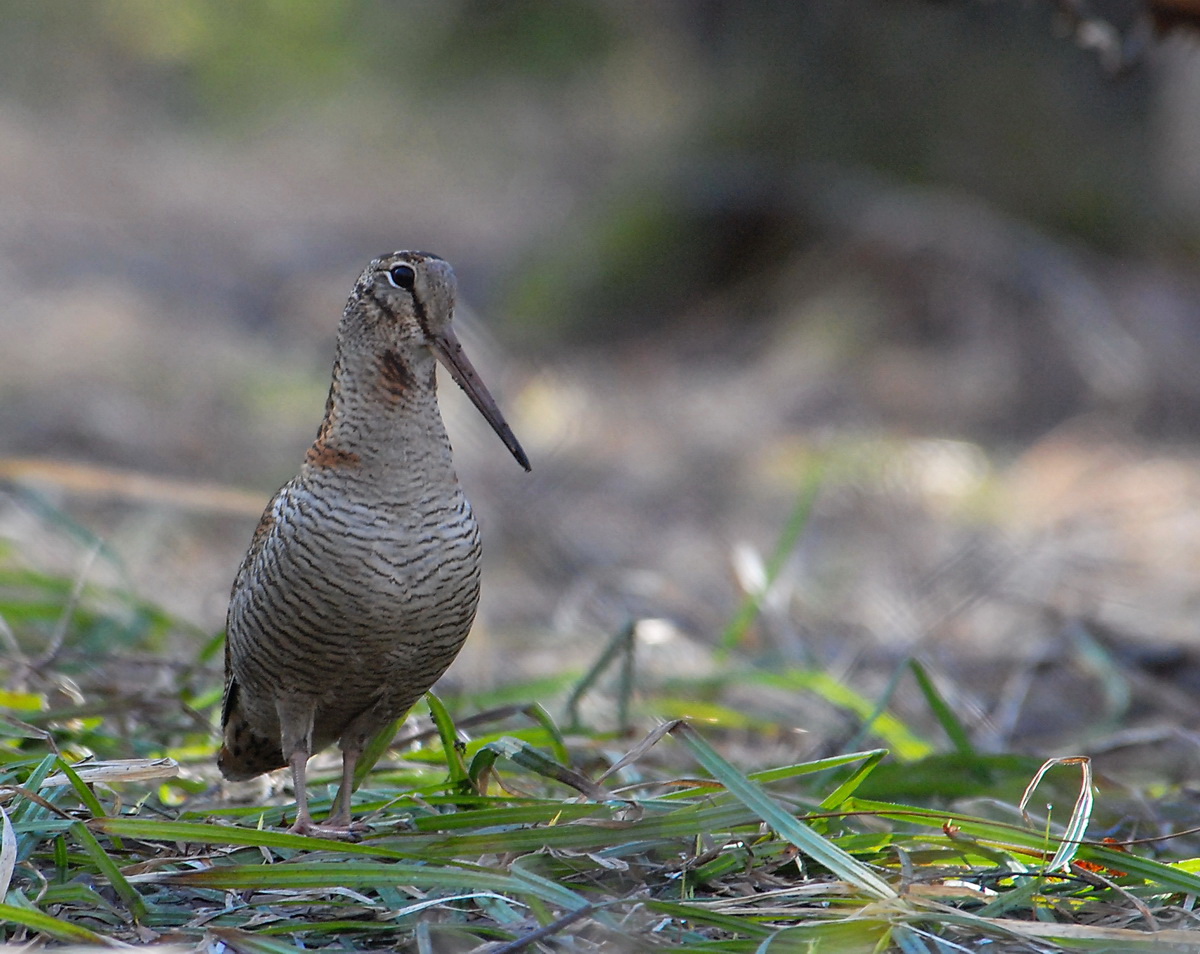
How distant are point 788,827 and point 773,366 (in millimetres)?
7049

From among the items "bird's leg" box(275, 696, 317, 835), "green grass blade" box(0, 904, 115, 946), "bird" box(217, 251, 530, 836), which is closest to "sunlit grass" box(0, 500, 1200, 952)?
"green grass blade" box(0, 904, 115, 946)

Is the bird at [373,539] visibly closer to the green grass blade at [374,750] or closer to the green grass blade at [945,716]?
→ the green grass blade at [374,750]

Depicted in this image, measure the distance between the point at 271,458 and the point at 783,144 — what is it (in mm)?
4956

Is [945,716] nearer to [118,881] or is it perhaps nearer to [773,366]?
[118,881]

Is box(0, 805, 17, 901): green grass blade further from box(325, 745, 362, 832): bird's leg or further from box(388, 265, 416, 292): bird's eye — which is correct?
box(388, 265, 416, 292): bird's eye

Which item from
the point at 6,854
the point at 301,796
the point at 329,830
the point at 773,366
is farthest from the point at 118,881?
the point at 773,366

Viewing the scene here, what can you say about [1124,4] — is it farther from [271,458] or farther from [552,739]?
[271,458]

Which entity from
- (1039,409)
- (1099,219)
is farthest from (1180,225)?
(1039,409)

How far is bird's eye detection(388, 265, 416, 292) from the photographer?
9.98ft

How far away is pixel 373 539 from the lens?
2908 millimetres

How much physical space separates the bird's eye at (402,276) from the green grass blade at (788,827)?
3.52ft

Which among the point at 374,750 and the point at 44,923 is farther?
the point at 374,750

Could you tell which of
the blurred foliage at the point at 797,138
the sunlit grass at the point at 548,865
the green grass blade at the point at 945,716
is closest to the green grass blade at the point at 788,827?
the sunlit grass at the point at 548,865

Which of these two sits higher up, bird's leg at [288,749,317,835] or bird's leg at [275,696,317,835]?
bird's leg at [275,696,317,835]
